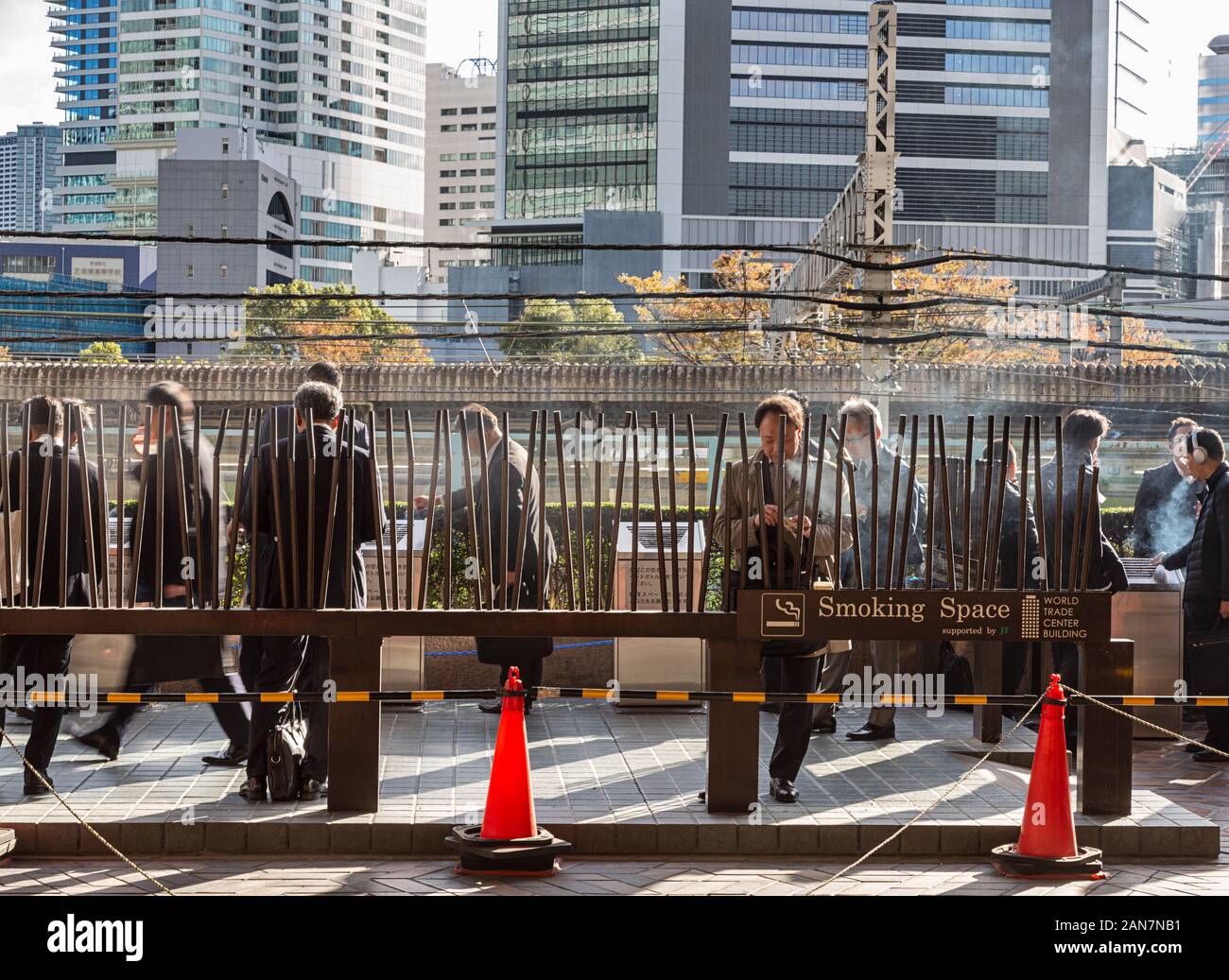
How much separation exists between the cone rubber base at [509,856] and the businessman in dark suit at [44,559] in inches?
82.9

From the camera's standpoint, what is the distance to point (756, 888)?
19.5ft

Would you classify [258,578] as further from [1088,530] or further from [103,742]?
[1088,530]

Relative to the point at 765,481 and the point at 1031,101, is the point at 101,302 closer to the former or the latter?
the point at 1031,101

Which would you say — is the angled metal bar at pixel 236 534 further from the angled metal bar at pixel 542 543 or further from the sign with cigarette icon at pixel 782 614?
the sign with cigarette icon at pixel 782 614

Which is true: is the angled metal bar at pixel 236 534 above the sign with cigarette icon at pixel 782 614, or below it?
above

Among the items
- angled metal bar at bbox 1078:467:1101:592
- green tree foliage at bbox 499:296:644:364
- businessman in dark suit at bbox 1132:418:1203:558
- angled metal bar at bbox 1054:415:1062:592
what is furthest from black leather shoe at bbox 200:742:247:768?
green tree foliage at bbox 499:296:644:364

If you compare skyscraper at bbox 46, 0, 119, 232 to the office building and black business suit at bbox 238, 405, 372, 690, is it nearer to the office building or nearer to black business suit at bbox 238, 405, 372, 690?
the office building

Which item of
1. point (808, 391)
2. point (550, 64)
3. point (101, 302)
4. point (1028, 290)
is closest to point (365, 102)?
point (550, 64)

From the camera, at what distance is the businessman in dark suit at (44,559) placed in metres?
6.86

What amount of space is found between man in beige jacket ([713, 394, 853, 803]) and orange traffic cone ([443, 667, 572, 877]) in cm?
133

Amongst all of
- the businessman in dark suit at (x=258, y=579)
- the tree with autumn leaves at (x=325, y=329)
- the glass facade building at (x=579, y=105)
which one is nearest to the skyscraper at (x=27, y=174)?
the glass facade building at (x=579, y=105)

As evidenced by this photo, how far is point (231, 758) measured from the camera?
7613 mm

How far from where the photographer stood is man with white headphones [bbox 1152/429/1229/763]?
9062mm

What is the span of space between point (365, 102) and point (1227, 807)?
15726cm
